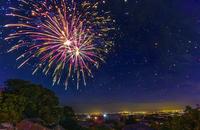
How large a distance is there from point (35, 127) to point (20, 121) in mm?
2690

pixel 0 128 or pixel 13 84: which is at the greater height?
pixel 13 84

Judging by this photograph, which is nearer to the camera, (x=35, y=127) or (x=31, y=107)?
(x=35, y=127)

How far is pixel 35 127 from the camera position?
34719mm

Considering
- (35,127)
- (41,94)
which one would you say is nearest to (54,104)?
(41,94)

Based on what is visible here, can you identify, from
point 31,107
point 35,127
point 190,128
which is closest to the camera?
point 190,128

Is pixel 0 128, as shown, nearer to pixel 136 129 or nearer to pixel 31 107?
pixel 31 107

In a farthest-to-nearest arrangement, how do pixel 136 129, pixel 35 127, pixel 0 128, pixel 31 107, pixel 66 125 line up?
1. pixel 66 125
2. pixel 136 129
3. pixel 31 107
4. pixel 35 127
5. pixel 0 128

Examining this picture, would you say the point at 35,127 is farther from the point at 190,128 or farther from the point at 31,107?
the point at 190,128

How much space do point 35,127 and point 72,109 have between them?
23554mm

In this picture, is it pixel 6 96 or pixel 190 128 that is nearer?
pixel 190 128

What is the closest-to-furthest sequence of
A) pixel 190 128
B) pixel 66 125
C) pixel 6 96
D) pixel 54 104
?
1. pixel 190 128
2. pixel 6 96
3. pixel 54 104
4. pixel 66 125

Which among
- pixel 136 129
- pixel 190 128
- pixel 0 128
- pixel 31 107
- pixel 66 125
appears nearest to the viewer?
pixel 190 128

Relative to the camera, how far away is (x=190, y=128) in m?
24.6

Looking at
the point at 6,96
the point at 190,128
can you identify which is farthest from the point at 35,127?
the point at 190,128
